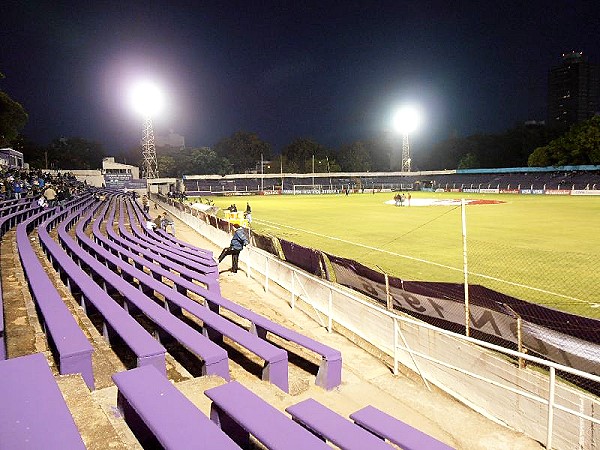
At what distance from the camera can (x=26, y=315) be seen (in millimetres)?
7301

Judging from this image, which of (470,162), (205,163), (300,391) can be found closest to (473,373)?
(300,391)

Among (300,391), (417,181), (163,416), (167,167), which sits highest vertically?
(167,167)

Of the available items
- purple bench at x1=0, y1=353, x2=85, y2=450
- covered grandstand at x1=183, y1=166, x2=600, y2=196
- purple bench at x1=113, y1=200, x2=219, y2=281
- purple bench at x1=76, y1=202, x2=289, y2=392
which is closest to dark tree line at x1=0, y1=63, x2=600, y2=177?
covered grandstand at x1=183, y1=166, x2=600, y2=196

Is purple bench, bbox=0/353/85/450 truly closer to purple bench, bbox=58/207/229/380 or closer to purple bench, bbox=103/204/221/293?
purple bench, bbox=58/207/229/380

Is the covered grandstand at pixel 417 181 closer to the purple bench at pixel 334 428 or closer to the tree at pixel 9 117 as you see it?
the tree at pixel 9 117

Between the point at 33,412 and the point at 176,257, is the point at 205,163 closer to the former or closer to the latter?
the point at 176,257

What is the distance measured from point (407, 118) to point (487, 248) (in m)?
80.0

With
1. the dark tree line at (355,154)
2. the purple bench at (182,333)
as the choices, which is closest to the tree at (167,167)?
the dark tree line at (355,154)

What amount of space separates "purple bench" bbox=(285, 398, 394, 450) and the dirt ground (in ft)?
4.00

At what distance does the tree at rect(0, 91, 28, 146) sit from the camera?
6399 cm

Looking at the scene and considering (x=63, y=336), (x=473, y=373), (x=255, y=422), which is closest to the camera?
(x=255, y=422)

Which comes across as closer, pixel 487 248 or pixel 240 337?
pixel 240 337

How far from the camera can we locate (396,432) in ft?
11.7

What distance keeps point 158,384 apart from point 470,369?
13.9ft
